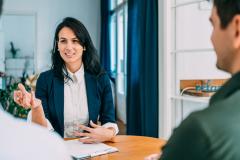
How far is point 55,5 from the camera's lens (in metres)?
6.66

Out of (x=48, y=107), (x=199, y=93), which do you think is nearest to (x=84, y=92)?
(x=48, y=107)

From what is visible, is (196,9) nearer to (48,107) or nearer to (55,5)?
(48,107)

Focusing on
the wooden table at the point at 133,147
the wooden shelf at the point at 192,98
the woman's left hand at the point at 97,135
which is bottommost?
the wooden table at the point at 133,147

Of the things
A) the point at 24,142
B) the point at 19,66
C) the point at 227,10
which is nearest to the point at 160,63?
the point at 227,10

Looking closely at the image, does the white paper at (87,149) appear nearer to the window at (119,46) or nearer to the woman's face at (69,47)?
the woman's face at (69,47)

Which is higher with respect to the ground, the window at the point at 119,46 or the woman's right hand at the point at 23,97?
the window at the point at 119,46

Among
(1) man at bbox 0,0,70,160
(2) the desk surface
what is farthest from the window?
(1) man at bbox 0,0,70,160

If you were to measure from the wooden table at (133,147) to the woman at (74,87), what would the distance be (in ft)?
0.68

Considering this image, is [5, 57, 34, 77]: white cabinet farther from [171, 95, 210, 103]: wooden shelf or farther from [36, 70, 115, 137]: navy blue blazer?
[36, 70, 115, 137]: navy blue blazer

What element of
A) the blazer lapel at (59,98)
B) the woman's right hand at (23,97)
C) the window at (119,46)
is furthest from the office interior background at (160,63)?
the woman's right hand at (23,97)

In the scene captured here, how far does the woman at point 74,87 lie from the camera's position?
203 cm

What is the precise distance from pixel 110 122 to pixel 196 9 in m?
1.53

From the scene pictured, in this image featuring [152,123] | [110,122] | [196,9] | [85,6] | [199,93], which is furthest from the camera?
[85,6]

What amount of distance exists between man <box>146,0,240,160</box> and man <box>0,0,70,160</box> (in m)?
0.21
